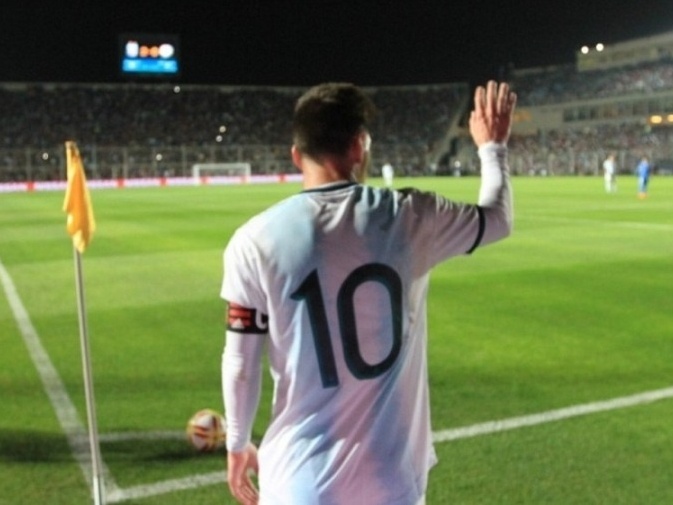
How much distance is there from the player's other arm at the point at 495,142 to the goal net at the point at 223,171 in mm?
63914

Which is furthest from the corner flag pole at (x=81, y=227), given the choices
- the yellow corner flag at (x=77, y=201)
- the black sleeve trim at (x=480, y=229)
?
the black sleeve trim at (x=480, y=229)

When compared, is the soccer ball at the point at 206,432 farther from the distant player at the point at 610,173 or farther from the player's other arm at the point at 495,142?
the distant player at the point at 610,173

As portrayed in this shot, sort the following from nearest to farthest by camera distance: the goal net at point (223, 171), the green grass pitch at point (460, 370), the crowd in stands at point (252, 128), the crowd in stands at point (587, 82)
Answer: the green grass pitch at point (460, 370) → the goal net at point (223, 171) → the crowd in stands at point (252, 128) → the crowd in stands at point (587, 82)

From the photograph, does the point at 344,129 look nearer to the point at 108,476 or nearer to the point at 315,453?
the point at 315,453

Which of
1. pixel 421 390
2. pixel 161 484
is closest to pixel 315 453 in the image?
pixel 421 390

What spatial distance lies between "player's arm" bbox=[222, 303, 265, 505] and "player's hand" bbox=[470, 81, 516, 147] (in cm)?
104

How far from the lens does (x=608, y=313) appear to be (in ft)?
34.2

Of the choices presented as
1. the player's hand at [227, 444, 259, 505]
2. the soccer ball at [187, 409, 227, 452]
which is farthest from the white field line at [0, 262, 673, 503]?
the player's hand at [227, 444, 259, 505]

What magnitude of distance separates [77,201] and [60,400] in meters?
2.44

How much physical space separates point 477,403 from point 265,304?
4.60 metres

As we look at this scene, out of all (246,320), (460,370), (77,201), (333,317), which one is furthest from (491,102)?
(460,370)

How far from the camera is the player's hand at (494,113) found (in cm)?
298

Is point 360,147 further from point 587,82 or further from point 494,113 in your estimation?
point 587,82

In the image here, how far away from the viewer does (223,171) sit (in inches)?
2704
